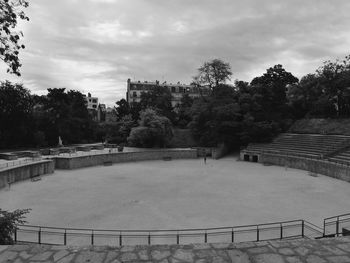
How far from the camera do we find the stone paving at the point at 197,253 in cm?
506

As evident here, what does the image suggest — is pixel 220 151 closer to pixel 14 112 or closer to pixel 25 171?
pixel 25 171

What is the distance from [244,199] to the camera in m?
17.5

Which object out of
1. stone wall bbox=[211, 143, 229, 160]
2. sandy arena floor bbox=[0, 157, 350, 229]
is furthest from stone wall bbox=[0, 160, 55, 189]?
stone wall bbox=[211, 143, 229, 160]

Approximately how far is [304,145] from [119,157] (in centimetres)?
2319

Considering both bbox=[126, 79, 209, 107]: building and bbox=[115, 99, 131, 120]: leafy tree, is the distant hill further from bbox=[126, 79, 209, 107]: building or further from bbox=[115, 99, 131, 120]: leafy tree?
bbox=[126, 79, 209, 107]: building

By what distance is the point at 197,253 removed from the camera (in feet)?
17.5

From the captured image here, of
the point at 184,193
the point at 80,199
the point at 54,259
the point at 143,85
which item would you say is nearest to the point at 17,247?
the point at 54,259

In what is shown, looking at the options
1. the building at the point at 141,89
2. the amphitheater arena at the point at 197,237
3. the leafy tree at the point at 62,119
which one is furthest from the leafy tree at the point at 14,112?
the building at the point at 141,89

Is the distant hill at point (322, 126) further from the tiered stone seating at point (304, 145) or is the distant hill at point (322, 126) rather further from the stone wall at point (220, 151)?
the stone wall at point (220, 151)

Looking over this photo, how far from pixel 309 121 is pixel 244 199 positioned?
92.9 ft

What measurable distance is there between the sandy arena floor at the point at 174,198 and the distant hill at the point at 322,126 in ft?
38.5

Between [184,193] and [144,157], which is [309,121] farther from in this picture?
[184,193]

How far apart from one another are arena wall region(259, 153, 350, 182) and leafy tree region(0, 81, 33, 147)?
3035cm

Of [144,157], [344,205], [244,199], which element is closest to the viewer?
[344,205]
